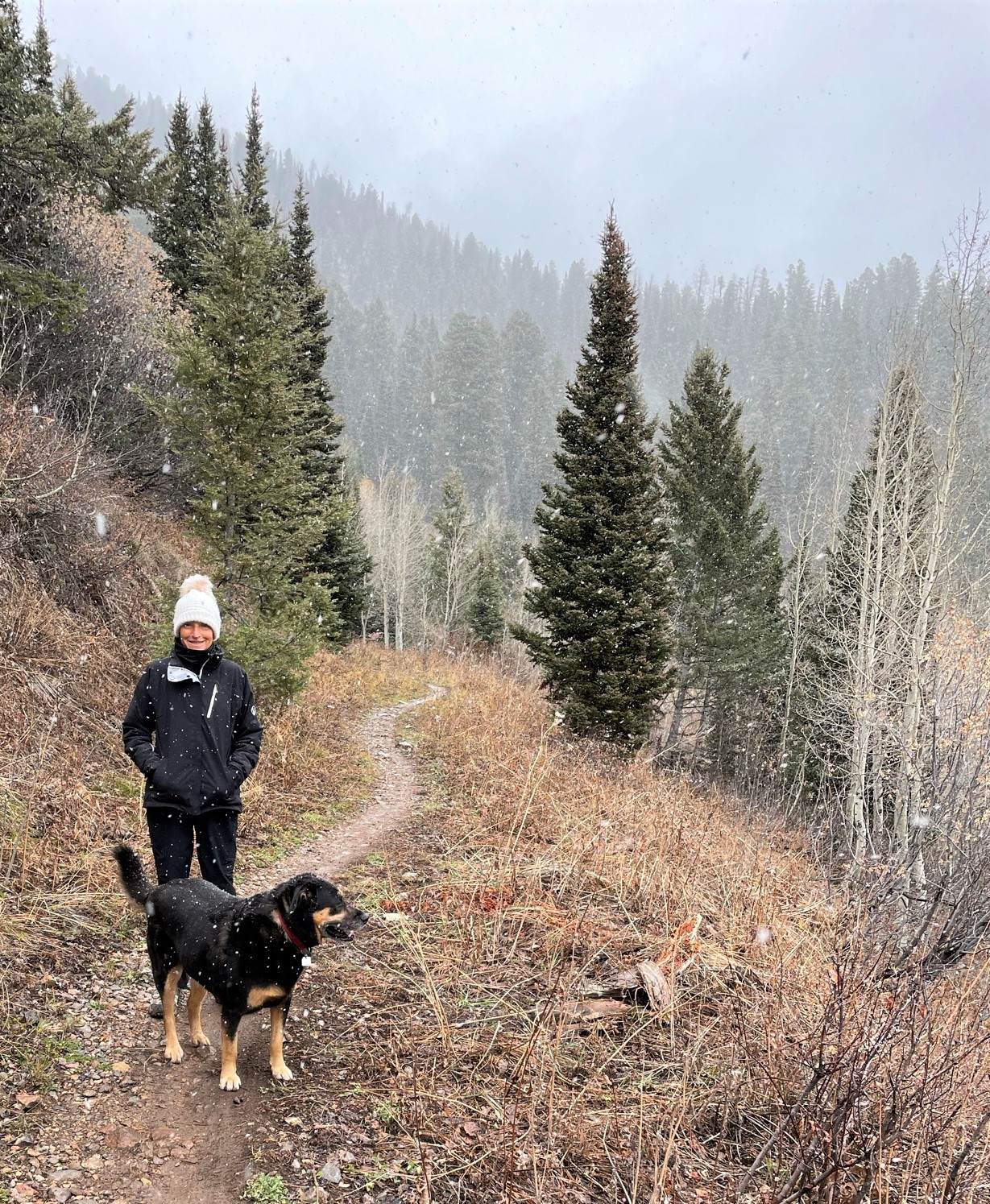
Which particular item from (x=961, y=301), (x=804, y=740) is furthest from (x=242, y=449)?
(x=804, y=740)

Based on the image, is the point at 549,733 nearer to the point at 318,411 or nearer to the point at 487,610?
the point at 318,411

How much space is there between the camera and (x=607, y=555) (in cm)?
1283

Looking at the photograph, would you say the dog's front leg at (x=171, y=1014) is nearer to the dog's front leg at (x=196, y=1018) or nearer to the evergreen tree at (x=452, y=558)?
the dog's front leg at (x=196, y=1018)

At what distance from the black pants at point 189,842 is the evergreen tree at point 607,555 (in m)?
9.26

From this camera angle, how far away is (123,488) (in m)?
12.8

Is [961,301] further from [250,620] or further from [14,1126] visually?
[14,1126]

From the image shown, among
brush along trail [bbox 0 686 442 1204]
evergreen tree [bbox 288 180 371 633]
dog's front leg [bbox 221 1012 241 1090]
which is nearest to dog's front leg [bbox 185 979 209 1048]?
brush along trail [bbox 0 686 442 1204]

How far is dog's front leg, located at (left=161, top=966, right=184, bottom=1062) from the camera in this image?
331cm

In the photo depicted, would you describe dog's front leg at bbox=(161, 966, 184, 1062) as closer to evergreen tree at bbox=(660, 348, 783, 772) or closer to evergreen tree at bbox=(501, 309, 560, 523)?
evergreen tree at bbox=(660, 348, 783, 772)

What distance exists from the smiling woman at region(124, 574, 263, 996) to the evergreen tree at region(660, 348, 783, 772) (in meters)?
15.4

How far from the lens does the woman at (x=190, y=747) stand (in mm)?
3586

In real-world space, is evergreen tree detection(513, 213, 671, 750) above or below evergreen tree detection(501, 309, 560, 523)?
below

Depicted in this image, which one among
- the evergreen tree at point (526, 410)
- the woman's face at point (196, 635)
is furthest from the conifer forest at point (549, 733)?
the evergreen tree at point (526, 410)

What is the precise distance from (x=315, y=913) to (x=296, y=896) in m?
0.11
